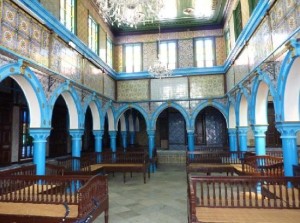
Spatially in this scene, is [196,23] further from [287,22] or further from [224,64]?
[287,22]

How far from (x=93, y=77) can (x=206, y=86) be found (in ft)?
21.3

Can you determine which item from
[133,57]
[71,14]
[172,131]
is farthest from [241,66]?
[172,131]

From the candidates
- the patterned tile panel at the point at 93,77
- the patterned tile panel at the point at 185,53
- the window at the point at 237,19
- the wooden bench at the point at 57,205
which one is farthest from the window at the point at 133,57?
the wooden bench at the point at 57,205

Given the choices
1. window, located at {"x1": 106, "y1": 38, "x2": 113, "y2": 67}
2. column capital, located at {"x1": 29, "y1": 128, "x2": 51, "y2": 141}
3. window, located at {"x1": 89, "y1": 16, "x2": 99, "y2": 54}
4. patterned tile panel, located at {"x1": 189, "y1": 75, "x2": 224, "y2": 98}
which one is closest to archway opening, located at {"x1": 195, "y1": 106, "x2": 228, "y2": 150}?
patterned tile panel, located at {"x1": 189, "y1": 75, "x2": 224, "y2": 98}

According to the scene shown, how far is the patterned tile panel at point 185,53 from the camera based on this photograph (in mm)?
13906

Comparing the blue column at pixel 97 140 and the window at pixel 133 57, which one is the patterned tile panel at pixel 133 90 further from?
the blue column at pixel 97 140

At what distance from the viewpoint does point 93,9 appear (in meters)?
11.1

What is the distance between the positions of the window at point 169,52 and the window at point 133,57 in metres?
1.34

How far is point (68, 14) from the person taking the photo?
8891 millimetres

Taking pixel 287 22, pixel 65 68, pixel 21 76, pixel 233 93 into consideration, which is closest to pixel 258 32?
pixel 287 22

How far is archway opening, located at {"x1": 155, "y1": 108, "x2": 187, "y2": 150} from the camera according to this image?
17.5 metres

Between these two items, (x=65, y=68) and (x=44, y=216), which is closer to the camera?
(x=44, y=216)

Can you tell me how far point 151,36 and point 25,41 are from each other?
361 inches

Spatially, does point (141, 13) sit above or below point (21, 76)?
above
